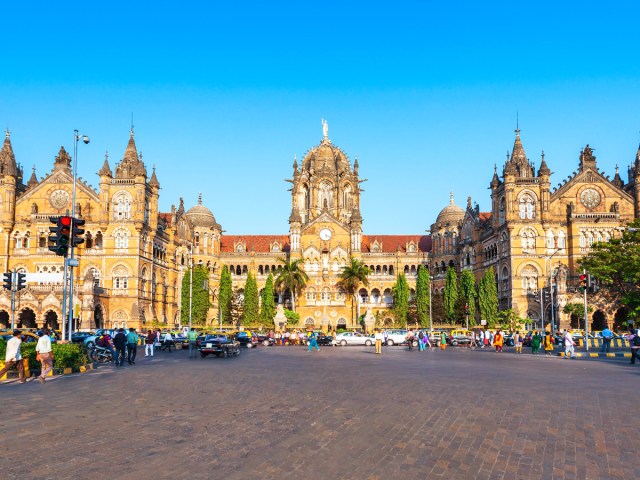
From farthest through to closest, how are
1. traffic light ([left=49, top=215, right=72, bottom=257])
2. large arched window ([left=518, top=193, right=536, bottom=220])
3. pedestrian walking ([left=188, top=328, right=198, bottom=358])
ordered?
large arched window ([left=518, top=193, right=536, bottom=220]), pedestrian walking ([left=188, top=328, right=198, bottom=358]), traffic light ([left=49, top=215, right=72, bottom=257])

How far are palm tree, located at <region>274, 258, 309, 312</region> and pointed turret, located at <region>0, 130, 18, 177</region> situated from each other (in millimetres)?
36715

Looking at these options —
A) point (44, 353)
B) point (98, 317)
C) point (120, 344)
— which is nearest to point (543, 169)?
point (98, 317)

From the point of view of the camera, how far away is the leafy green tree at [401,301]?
84.9 meters

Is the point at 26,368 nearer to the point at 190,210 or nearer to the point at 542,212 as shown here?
the point at 542,212

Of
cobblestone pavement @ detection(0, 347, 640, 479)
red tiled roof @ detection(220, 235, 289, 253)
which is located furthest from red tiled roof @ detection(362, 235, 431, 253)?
cobblestone pavement @ detection(0, 347, 640, 479)

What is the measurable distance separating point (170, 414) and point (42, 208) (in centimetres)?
7293

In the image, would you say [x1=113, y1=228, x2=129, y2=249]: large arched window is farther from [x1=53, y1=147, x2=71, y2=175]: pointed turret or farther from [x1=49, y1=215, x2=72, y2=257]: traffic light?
[x1=49, y1=215, x2=72, y2=257]: traffic light

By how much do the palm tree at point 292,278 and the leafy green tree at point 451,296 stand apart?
63.4ft

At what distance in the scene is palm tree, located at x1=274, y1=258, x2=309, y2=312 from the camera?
85.8m

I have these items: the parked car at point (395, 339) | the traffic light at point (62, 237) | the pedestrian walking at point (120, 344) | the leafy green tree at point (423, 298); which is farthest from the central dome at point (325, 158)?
the traffic light at point (62, 237)

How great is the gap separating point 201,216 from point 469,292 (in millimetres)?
42029

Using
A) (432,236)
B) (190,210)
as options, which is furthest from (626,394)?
(190,210)

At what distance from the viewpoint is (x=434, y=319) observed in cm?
8556

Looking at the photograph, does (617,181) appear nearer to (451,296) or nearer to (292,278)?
(451,296)
